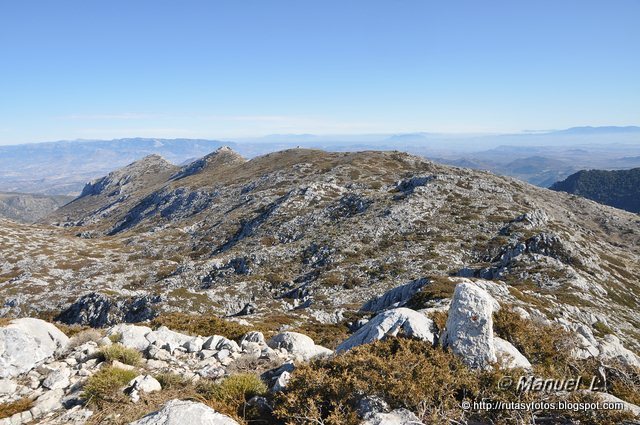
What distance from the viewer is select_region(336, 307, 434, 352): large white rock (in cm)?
1202

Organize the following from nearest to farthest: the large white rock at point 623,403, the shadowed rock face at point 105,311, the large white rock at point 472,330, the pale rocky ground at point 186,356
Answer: the large white rock at point 623,403
the pale rocky ground at point 186,356
the large white rock at point 472,330
the shadowed rock face at point 105,311

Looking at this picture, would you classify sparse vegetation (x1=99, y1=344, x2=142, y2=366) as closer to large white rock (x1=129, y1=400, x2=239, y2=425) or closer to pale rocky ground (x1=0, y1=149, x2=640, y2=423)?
large white rock (x1=129, y1=400, x2=239, y2=425)

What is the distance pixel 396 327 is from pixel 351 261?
139 ft

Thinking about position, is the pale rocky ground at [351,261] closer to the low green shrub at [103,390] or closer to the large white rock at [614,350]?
the large white rock at [614,350]

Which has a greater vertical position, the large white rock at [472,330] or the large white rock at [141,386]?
the large white rock at [472,330]

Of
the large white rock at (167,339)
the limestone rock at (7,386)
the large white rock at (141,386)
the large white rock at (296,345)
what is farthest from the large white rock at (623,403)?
the limestone rock at (7,386)

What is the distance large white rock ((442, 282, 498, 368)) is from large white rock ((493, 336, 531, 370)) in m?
0.26

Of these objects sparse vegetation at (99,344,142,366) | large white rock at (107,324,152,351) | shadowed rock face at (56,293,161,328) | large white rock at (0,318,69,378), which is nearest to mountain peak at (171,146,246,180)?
shadowed rock face at (56,293,161,328)

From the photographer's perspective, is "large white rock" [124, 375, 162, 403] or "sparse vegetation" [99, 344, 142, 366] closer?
"large white rock" [124, 375, 162, 403]

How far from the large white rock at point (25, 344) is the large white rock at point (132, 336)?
2011mm

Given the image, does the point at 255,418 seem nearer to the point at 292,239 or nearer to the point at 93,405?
the point at 93,405

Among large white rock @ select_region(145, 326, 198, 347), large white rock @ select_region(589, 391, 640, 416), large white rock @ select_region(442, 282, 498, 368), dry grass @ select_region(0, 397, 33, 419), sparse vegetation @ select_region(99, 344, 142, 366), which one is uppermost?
large white rock @ select_region(442, 282, 498, 368)

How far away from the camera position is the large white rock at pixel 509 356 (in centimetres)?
1030

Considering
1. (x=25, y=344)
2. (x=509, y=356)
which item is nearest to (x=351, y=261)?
(x=509, y=356)
